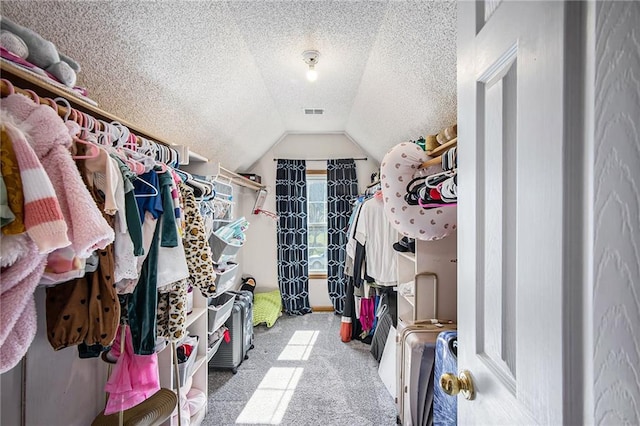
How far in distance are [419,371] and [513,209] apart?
132 cm

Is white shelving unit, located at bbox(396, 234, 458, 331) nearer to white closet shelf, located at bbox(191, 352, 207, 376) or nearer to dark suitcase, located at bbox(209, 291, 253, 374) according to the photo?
white closet shelf, located at bbox(191, 352, 207, 376)

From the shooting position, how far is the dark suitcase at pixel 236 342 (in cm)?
252

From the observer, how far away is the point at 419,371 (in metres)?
1.58

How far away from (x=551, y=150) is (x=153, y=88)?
1.74 metres

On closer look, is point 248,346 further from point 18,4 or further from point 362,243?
point 18,4

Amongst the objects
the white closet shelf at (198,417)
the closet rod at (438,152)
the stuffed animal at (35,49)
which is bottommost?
the white closet shelf at (198,417)

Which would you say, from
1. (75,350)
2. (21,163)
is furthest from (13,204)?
(75,350)

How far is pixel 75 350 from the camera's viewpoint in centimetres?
126

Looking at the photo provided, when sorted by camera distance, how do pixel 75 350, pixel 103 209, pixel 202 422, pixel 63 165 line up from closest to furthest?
pixel 63 165, pixel 103 209, pixel 75 350, pixel 202 422

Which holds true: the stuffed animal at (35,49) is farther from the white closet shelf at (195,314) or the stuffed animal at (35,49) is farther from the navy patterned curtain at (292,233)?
the navy patterned curtain at (292,233)

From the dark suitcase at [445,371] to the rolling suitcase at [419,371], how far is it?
0.08 m

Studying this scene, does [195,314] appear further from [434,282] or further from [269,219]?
[269,219]

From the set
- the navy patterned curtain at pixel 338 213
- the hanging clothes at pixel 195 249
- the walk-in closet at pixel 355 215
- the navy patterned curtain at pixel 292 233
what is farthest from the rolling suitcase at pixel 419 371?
the navy patterned curtain at pixel 292 233

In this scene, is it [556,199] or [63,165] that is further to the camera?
[63,165]
